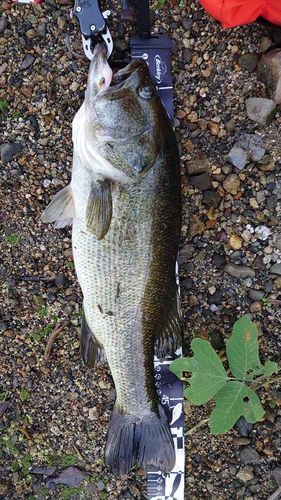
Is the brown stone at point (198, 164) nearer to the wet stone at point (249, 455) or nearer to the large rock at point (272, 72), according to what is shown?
the large rock at point (272, 72)

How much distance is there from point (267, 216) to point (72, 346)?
149 centimetres

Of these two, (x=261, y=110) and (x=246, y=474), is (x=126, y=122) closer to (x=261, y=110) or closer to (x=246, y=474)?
(x=261, y=110)

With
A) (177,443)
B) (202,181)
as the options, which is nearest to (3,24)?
(202,181)

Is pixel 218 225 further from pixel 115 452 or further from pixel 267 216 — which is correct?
pixel 115 452

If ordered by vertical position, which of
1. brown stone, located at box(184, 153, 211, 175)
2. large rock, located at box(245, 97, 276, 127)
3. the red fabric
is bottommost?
brown stone, located at box(184, 153, 211, 175)

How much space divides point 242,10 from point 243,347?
1.81 m

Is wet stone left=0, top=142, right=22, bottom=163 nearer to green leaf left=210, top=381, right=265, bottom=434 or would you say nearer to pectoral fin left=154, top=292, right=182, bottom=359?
pectoral fin left=154, top=292, right=182, bottom=359

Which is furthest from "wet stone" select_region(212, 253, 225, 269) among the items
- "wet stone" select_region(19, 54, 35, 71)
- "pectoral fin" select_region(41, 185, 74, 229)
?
"wet stone" select_region(19, 54, 35, 71)

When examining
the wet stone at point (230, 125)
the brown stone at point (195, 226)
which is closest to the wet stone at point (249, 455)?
the brown stone at point (195, 226)

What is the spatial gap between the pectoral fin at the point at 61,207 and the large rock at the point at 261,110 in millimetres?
1194

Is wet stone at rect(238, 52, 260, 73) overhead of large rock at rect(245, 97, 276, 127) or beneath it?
overhead

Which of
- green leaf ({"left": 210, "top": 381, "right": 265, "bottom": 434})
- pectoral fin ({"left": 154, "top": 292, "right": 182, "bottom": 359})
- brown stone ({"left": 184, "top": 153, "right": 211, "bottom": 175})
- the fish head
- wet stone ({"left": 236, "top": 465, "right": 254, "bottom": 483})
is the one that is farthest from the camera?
wet stone ({"left": 236, "top": 465, "right": 254, "bottom": 483})

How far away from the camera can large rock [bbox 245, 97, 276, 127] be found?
8.37 feet

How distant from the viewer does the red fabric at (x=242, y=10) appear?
2.29m
